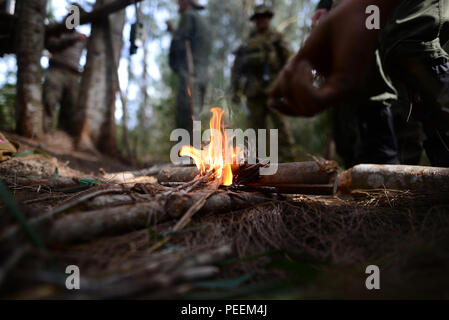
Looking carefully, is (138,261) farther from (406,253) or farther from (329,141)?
(329,141)

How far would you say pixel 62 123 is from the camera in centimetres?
557

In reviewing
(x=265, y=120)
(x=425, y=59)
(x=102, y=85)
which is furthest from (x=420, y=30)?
(x=102, y=85)

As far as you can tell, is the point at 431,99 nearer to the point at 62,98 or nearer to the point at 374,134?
the point at 374,134

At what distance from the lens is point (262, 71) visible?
7039 millimetres

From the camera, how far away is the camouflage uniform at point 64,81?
5539 mm

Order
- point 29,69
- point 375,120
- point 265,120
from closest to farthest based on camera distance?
point 375,120
point 29,69
point 265,120

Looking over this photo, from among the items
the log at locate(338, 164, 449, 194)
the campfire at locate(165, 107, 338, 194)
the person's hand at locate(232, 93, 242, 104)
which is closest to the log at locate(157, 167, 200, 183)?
the campfire at locate(165, 107, 338, 194)

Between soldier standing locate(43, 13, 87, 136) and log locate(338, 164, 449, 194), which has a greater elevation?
soldier standing locate(43, 13, 87, 136)

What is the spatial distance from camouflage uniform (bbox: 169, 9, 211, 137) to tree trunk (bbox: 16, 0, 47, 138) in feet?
11.8

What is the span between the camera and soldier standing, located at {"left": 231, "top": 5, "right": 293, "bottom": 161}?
22.6ft

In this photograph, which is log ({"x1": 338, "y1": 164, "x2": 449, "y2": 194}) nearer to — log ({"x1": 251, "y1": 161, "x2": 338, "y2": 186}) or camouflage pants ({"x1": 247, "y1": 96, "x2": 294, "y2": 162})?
log ({"x1": 251, "y1": 161, "x2": 338, "y2": 186})

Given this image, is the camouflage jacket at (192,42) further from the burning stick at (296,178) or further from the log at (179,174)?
the burning stick at (296,178)

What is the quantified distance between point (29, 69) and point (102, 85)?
153 cm

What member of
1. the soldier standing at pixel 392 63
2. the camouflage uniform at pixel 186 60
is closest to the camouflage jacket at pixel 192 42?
the camouflage uniform at pixel 186 60
